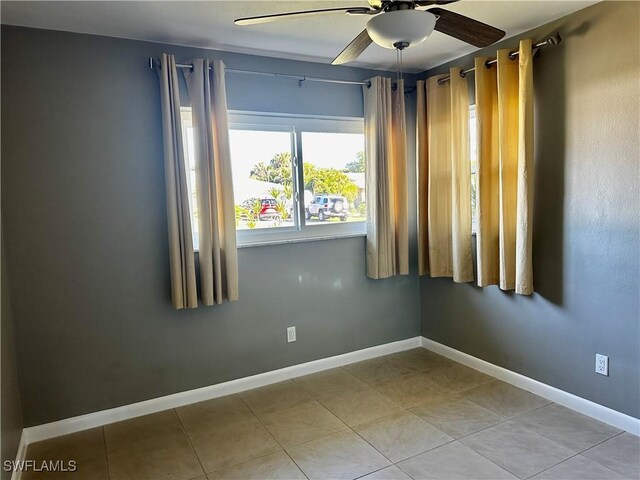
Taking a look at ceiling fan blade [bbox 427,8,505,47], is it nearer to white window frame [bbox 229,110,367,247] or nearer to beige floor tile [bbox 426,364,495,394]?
white window frame [bbox 229,110,367,247]

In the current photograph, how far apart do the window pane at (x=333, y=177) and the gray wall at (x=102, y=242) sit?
34 cm

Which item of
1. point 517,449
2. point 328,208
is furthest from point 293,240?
point 517,449

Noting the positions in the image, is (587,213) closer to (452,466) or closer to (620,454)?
(620,454)

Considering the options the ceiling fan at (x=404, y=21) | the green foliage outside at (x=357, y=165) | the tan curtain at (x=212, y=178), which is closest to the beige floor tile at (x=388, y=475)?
the tan curtain at (x=212, y=178)

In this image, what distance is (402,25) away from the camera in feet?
5.10

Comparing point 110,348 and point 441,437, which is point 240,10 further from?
point 441,437

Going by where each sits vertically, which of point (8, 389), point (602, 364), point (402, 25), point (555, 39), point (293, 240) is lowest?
point (602, 364)

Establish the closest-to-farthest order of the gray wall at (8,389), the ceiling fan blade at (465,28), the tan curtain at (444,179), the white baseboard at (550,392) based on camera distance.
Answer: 1. the ceiling fan blade at (465,28)
2. the gray wall at (8,389)
3. the white baseboard at (550,392)
4. the tan curtain at (444,179)

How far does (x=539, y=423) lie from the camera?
8.36 feet

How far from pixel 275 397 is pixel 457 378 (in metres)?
1.34

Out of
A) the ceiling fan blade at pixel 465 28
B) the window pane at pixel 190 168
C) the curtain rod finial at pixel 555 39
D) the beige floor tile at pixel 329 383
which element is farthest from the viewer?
the beige floor tile at pixel 329 383

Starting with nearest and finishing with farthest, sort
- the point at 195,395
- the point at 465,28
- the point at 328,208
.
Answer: the point at 465,28, the point at 195,395, the point at 328,208

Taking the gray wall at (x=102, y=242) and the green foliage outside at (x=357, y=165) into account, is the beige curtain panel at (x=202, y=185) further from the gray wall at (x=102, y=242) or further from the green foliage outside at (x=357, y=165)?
the green foliage outside at (x=357, y=165)

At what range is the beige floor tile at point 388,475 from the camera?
6.92ft
